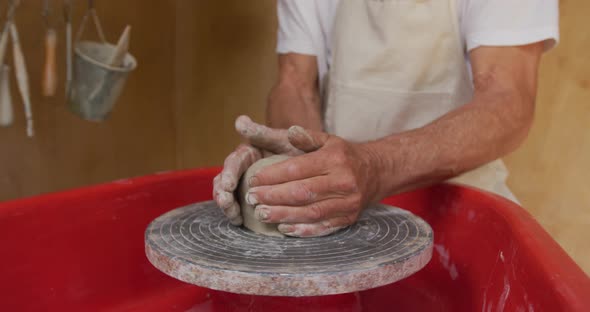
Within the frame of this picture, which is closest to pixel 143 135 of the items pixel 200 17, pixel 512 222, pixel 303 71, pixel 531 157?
pixel 200 17

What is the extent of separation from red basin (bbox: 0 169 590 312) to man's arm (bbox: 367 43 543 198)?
104mm

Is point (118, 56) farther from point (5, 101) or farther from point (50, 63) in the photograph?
point (5, 101)

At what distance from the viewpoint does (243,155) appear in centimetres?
78

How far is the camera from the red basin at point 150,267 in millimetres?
793

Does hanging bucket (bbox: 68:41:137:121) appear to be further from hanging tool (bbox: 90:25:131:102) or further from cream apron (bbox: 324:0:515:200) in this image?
cream apron (bbox: 324:0:515:200)

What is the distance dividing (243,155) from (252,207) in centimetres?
8

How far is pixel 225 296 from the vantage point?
0.88 metres

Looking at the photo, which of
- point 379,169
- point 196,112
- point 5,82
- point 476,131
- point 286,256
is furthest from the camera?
point 196,112

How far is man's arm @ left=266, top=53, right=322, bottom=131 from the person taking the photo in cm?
127

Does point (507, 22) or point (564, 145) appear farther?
point (564, 145)

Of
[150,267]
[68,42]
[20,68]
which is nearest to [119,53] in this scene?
[68,42]

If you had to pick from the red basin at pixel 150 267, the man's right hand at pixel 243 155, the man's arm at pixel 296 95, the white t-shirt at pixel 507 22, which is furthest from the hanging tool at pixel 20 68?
the white t-shirt at pixel 507 22

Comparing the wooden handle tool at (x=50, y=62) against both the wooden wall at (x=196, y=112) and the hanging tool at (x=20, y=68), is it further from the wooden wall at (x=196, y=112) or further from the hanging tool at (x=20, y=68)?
the wooden wall at (x=196, y=112)

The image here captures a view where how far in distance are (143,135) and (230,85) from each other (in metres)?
0.38
